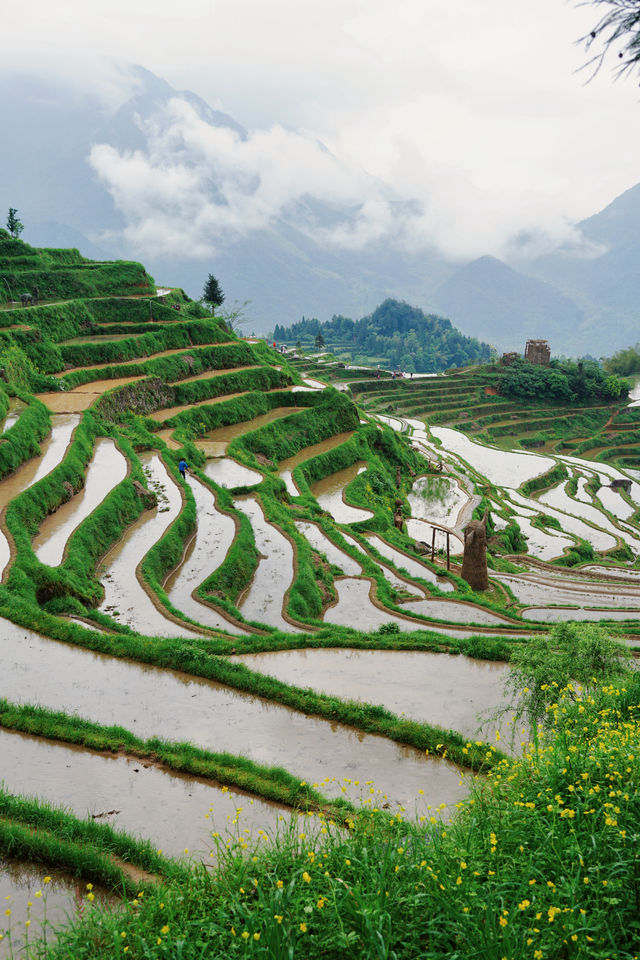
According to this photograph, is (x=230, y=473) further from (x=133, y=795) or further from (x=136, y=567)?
(x=133, y=795)

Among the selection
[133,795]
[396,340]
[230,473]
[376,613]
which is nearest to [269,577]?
[376,613]

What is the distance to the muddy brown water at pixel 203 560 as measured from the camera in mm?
14193

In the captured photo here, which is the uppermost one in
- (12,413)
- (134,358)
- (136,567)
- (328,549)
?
(134,358)

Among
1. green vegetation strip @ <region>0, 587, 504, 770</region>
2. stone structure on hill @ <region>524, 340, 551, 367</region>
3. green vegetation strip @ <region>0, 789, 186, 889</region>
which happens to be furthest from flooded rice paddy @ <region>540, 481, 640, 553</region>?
stone structure on hill @ <region>524, 340, 551, 367</region>

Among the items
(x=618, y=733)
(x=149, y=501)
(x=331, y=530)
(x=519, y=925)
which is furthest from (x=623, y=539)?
(x=519, y=925)

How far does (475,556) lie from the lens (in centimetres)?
2069

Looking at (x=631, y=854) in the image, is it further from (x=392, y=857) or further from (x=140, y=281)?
(x=140, y=281)

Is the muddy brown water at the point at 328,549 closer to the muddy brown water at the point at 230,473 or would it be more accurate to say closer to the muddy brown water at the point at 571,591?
the muddy brown water at the point at 230,473

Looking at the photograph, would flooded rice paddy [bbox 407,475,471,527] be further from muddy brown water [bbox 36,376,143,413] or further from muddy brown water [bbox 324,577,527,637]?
muddy brown water [bbox 36,376,143,413]

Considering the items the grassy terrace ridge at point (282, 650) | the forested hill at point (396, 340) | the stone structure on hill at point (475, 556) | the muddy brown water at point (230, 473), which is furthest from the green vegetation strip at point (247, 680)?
the forested hill at point (396, 340)

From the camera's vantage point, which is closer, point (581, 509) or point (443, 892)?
point (443, 892)

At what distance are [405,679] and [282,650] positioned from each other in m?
2.54

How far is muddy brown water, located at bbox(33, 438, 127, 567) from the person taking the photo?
51.0 feet

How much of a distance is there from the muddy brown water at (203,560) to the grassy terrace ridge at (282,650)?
148 millimetres
